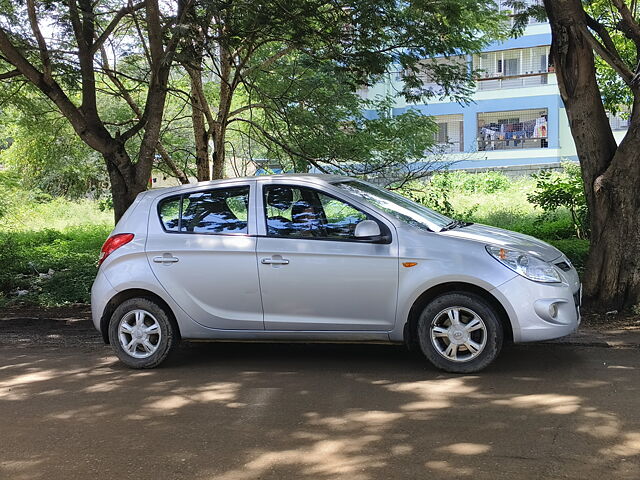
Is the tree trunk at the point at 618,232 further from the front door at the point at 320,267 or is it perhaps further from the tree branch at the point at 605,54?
the front door at the point at 320,267

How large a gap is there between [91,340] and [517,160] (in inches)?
1219

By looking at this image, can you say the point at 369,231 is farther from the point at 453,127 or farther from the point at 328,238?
the point at 453,127

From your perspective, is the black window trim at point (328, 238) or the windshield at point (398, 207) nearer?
the black window trim at point (328, 238)

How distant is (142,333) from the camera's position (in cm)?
660

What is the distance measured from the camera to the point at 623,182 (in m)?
7.76

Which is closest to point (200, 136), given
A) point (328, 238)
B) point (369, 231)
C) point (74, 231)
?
point (328, 238)

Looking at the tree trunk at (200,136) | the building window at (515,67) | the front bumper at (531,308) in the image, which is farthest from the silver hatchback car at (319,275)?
the building window at (515,67)

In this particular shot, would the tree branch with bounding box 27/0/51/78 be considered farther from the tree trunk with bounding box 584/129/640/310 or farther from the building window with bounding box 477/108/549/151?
the building window with bounding box 477/108/549/151

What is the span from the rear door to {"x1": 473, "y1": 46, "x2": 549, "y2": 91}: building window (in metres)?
30.7

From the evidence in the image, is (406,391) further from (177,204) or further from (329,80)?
(329,80)

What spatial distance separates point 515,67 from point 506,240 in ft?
110

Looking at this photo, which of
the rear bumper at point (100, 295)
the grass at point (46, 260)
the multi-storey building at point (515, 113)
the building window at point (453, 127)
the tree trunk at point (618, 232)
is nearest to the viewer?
the rear bumper at point (100, 295)

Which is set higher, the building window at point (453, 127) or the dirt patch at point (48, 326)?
the building window at point (453, 127)

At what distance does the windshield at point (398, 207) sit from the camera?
20.5 feet
